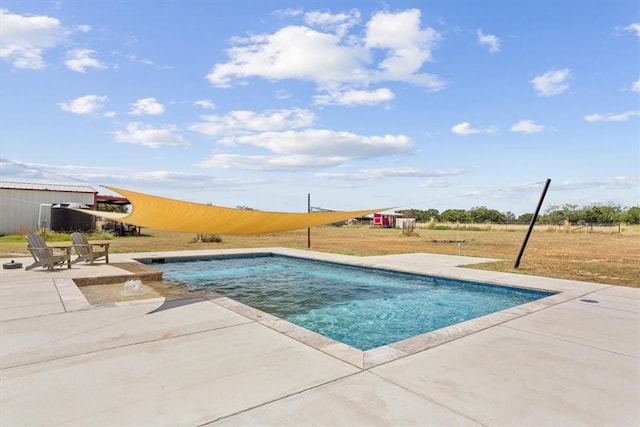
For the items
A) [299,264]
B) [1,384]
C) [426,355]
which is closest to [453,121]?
[299,264]

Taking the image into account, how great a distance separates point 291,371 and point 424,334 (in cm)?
144

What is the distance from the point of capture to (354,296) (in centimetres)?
611

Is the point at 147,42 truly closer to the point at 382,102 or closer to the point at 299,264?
the point at 299,264

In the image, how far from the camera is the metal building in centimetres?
1642

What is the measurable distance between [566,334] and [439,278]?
3.53 m

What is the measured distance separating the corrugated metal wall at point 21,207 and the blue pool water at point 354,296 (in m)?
12.4

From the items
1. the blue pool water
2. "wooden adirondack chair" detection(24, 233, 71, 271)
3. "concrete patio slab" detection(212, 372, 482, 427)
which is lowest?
the blue pool water

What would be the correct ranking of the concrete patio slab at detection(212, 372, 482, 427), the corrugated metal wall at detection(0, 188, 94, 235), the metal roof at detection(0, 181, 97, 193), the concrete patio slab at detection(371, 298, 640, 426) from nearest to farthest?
the concrete patio slab at detection(212, 372, 482, 427) → the concrete patio slab at detection(371, 298, 640, 426) → the corrugated metal wall at detection(0, 188, 94, 235) → the metal roof at detection(0, 181, 97, 193)

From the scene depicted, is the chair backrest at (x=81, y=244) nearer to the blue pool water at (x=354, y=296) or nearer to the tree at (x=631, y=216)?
the blue pool water at (x=354, y=296)

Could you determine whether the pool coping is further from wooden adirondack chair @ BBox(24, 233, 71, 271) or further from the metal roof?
the metal roof

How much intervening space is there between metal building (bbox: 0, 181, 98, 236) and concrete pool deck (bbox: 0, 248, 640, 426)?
16.1 metres

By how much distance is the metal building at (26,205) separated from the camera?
647 inches

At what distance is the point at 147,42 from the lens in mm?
7078

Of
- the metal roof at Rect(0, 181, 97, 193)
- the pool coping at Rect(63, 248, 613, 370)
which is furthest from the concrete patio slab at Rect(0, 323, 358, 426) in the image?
the metal roof at Rect(0, 181, 97, 193)
